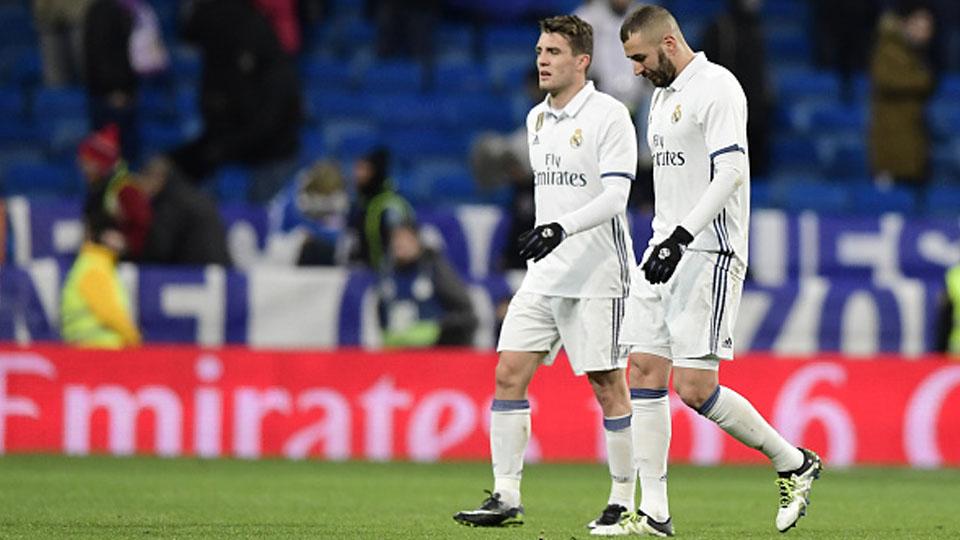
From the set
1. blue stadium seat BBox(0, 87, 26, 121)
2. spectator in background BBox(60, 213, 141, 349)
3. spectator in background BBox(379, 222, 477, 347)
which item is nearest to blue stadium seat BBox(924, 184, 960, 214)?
spectator in background BBox(379, 222, 477, 347)

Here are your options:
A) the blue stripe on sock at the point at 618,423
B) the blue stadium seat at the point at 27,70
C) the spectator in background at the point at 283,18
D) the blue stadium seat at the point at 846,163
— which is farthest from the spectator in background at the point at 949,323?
the blue stadium seat at the point at 27,70

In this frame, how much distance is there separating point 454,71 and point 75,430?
236 inches

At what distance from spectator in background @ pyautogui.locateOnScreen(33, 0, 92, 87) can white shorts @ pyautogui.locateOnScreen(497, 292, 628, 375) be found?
1002 cm

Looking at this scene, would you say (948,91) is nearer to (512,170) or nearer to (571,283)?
(512,170)

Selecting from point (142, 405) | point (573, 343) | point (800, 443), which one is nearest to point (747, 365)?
point (800, 443)

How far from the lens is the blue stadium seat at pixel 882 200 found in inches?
709

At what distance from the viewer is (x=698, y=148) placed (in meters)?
8.62

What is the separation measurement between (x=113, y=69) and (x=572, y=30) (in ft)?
30.2

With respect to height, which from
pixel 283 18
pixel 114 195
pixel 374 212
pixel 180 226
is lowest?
pixel 180 226

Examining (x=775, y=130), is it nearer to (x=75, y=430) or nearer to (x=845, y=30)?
(x=845, y=30)

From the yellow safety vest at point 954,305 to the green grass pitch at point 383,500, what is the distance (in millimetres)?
1047

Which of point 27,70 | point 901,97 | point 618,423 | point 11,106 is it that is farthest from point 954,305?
point 27,70

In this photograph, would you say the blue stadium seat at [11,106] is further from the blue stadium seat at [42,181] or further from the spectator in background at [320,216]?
the spectator in background at [320,216]

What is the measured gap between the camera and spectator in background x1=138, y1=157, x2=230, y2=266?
1598 cm
